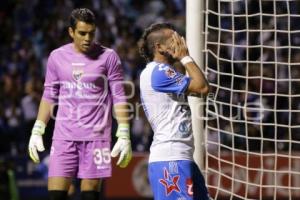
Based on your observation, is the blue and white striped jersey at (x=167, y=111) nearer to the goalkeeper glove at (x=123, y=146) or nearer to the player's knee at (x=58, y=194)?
the goalkeeper glove at (x=123, y=146)

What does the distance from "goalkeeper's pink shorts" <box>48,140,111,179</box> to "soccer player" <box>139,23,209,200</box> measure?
3.01ft

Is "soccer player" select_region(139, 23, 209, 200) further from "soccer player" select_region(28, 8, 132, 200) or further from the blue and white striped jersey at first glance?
"soccer player" select_region(28, 8, 132, 200)

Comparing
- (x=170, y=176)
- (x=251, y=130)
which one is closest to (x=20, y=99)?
(x=251, y=130)

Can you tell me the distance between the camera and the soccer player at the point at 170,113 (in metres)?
6.09

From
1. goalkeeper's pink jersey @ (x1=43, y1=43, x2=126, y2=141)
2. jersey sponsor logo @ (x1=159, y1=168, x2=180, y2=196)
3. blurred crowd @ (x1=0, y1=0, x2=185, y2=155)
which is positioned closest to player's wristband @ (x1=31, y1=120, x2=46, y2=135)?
goalkeeper's pink jersey @ (x1=43, y1=43, x2=126, y2=141)

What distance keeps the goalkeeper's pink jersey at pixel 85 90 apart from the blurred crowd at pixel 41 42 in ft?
16.3

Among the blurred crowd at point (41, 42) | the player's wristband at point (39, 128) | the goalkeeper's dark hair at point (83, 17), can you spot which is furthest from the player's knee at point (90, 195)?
the blurred crowd at point (41, 42)

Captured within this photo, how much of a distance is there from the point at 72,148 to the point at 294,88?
3.19 metres

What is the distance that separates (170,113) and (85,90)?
3.68 feet

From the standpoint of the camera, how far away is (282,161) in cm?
1105

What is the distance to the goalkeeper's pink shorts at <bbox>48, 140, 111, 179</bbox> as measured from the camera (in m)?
7.00

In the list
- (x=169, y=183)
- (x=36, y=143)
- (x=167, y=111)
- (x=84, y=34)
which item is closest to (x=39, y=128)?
(x=36, y=143)

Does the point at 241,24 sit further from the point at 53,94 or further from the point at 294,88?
the point at 53,94

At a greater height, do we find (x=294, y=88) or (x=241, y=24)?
(x=241, y=24)
